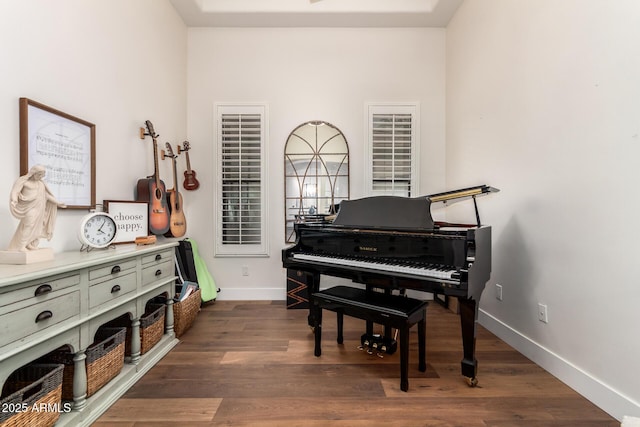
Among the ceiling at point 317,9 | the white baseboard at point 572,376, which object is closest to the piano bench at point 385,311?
the white baseboard at point 572,376

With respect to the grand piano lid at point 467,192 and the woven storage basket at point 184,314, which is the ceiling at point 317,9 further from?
the woven storage basket at point 184,314

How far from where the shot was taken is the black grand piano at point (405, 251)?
1.71 metres

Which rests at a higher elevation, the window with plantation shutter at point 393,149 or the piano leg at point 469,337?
the window with plantation shutter at point 393,149

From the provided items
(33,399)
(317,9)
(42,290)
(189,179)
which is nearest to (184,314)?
(33,399)

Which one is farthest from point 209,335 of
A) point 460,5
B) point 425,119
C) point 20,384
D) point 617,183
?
point 460,5

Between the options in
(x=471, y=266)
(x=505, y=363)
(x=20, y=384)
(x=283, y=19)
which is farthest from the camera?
(x=283, y=19)

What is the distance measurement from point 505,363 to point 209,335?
7.76 feet

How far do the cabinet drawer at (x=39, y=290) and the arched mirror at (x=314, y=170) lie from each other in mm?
2212

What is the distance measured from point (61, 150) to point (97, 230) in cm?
57

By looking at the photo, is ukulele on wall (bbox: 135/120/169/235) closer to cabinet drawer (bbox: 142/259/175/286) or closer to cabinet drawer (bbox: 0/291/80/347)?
cabinet drawer (bbox: 142/259/175/286)

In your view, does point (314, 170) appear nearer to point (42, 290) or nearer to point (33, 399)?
point (42, 290)

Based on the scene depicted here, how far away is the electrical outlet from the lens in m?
1.95

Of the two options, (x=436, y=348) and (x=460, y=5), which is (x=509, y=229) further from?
(x=460, y=5)

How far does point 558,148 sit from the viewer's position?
1838mm
